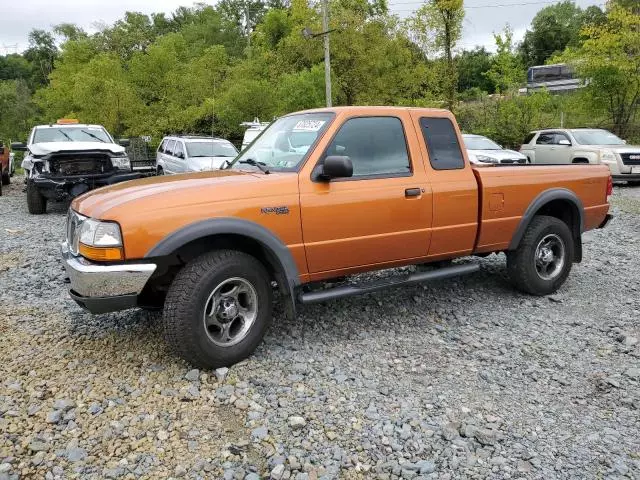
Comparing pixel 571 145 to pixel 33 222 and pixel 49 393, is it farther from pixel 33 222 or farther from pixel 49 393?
pixel 49 393

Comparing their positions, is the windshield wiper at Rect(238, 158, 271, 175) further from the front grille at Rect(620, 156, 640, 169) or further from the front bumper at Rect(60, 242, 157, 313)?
the front grille at Rect(620, 156, 640, 169)

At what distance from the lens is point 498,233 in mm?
5184

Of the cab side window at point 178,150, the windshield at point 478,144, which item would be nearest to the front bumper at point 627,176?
the windshield at point 478,144

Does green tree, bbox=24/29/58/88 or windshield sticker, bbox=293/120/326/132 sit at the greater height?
green tree, bbox=24/29/58/88

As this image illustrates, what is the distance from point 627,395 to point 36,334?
4575 mm

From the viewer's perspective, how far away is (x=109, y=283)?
3.54 m

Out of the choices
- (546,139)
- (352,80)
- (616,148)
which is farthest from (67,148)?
(352,80)

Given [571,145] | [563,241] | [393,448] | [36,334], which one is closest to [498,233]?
[563,241]

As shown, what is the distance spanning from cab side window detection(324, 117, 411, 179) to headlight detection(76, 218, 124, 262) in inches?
66.8

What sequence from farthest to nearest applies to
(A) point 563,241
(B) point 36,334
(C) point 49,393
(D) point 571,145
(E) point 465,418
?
(D) point 571,145
(A) point 563,241
(B) point 36,334
(C) point 49,393
(E) point 465,418

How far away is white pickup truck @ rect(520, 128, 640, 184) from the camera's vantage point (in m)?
14.9

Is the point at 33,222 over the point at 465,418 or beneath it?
over

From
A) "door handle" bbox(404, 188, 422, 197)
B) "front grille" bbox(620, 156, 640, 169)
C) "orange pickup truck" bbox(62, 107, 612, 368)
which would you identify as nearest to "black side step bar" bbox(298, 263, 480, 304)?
"orange pickup truck" bbox(62, 107, 612, 368)

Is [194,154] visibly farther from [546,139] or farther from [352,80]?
[352,80]
